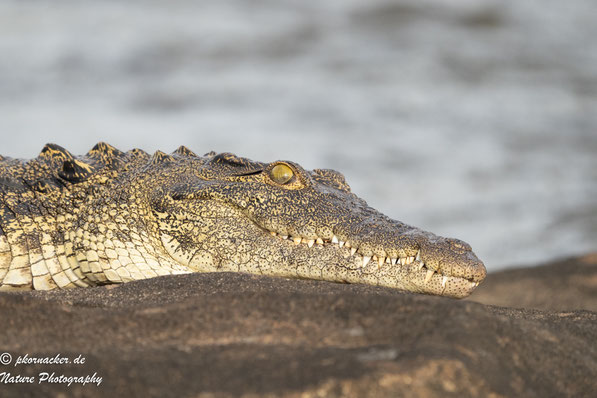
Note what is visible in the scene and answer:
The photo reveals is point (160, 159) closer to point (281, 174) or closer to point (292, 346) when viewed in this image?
point (281, 174)

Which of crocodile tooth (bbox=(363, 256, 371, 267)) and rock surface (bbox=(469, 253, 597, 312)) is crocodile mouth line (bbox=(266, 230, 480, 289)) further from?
rock surface (bbox=(469, 253, 597, 312))

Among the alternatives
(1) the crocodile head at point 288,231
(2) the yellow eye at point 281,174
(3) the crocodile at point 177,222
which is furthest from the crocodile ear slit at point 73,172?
(2) the yellow eye at point 281,174

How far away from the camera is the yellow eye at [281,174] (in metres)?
4.23

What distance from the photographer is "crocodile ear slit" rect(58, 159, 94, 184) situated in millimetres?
4422

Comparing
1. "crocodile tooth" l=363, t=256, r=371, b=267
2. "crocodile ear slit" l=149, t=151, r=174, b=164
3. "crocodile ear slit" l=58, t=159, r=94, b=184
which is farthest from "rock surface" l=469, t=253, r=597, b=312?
"crocodile ear slit" l=58, t=159, r=94, b=184

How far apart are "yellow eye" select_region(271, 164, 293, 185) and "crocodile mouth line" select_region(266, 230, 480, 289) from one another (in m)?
0.43

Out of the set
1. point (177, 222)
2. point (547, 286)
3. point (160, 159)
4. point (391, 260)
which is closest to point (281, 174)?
point (177, 222)

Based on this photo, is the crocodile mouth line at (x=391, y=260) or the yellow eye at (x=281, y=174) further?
the yellow eye at (x=281, y=174)

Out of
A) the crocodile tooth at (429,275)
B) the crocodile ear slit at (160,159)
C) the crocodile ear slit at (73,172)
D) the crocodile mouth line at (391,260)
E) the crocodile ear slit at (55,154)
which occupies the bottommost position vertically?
the crocodile tooth at (429,275)

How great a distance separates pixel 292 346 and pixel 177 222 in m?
2.14

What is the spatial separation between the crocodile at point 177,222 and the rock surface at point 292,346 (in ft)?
3.16

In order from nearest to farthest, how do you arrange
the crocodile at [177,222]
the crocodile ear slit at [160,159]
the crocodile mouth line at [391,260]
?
the crocodile mouth line at [391,260] → the crocodile at [177,222] → the crocodile ear slit at [160,159]

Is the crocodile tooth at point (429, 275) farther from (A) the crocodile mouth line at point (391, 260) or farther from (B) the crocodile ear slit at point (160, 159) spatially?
(B) the crocodile ear slit at point (160, 159)

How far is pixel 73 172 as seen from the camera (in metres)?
4.43
